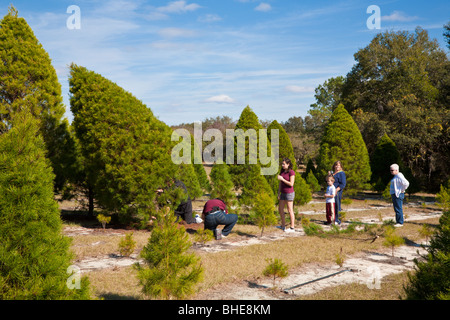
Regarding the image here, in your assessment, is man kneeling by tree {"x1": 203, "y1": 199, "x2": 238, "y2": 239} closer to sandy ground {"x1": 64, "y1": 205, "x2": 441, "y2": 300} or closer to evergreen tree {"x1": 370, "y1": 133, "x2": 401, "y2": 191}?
sandy ground {"x1": 64, "y1": 205, "x2": 441, "y2": 300}

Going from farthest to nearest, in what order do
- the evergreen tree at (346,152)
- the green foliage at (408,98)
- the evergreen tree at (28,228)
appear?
the green foliage at (408,98) < the evergreen tree at (346,152) < the evergreen tree at (28,228)

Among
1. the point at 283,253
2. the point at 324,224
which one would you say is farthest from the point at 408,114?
the point at 283,253

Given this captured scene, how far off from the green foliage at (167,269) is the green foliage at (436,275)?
7.33 ft

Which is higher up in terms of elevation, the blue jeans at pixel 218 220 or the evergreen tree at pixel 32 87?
the evergreen tree at pixel 32 87

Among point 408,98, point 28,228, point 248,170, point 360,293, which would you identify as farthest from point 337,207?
point 408,98

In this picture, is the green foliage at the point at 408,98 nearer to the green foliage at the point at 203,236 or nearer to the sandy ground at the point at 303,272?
the sandy ground at the point at 303,272

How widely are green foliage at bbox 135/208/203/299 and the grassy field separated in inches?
24.3

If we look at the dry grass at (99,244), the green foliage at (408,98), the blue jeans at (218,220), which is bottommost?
the dry grass at (99,244)

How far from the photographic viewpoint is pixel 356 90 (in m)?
28.3

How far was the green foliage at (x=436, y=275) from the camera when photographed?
125 inches

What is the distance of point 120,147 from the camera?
28.1ft

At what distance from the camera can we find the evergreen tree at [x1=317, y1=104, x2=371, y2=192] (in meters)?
17.9

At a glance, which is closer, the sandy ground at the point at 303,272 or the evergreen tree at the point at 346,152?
the sandy ground at the point at 303,272

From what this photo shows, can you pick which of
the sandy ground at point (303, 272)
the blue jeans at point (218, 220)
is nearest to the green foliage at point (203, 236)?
the sandy ground at point (303, 272)
